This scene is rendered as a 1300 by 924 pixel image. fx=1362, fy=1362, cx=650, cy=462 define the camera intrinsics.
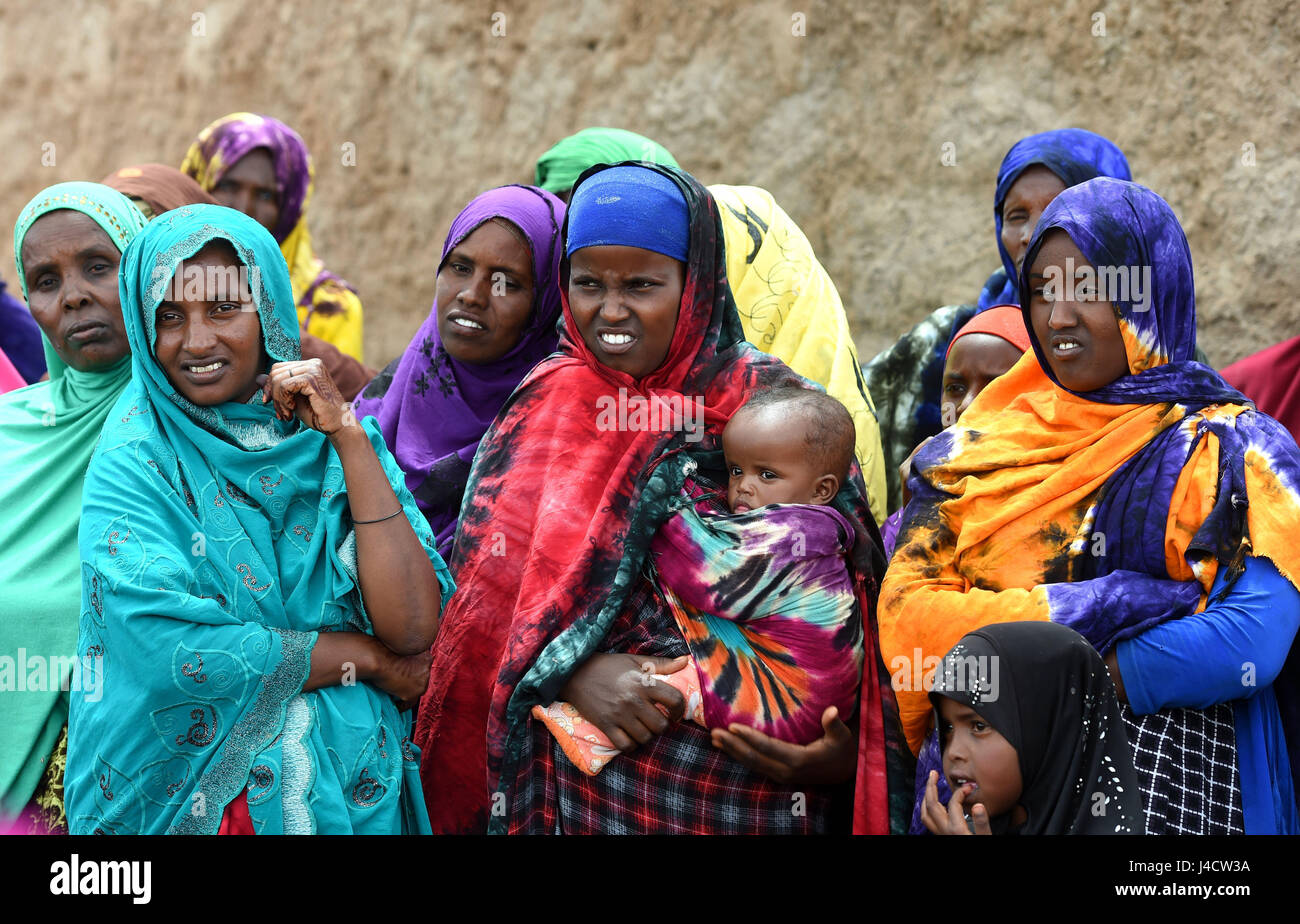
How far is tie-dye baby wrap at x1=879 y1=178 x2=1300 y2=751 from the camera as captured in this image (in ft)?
9.32

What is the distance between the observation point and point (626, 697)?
3010 mm

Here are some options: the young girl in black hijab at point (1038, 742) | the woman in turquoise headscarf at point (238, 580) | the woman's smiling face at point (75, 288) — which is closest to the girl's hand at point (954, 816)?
the young girl in black hijab at point (1038, 742)

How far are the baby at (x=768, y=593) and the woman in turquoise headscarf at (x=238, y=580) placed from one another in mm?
452

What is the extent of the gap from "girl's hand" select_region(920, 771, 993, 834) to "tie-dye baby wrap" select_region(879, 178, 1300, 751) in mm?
275

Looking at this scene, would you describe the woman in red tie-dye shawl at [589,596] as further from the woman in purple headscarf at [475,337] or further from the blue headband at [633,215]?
the woman in purple headscarf at [475,337]

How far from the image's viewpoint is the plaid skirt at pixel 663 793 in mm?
2996

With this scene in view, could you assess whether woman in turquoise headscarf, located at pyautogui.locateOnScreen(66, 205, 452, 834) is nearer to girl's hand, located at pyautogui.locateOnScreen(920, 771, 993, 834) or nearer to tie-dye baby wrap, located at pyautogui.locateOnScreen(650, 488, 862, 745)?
tie-dye baby wrap, located at pyautogui.locateOnScreen(650, 488, 862, 745)

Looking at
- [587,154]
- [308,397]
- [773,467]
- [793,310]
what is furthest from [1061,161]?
[308,397]

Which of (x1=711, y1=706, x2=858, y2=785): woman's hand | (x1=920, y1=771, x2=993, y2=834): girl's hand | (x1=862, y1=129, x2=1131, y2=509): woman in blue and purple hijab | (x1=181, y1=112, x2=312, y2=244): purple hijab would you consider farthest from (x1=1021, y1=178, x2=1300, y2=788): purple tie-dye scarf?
(x1=181, y1=112, x2=312, y2=244): purple hijab

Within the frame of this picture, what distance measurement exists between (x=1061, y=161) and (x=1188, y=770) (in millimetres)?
2197

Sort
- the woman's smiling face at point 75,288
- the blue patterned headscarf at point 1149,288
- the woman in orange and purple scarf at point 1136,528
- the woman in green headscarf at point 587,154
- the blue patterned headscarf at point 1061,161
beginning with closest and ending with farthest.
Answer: the woman in orange and purple scarf at point 1136,528, the blue patterned headscarf at point 1149,288, the woman's smiling face at point 75,288, the blue patterned headscarf at point 1061,161, the woman in green headscarf at point 587,154

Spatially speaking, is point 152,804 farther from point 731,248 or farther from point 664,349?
point 731,248

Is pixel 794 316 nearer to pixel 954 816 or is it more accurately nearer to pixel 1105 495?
pixel 1105 495

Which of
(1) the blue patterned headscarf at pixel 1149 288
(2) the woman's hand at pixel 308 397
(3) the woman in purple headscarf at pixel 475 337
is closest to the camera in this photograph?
(2) the woman's hand at pixel 308 397
